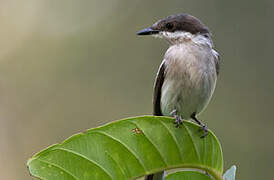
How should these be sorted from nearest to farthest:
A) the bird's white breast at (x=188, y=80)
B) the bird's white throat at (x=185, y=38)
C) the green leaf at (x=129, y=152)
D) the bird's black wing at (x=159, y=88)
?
the green leaf at (x=129, y=152) → the bird's white breast at (x=188, y=80) → the bird's black wing at (x=159, y=88) → the bird's white throat at (x=185, y=38)

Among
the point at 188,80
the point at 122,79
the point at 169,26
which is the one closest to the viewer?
the point at 188,80

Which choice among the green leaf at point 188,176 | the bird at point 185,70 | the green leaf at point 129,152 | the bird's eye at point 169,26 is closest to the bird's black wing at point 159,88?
the bird at point 185,70

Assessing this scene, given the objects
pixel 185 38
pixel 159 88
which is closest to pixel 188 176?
pixel 159 88

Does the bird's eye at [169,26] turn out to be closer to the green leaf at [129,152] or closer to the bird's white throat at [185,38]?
the bird's white throat at [185,38]

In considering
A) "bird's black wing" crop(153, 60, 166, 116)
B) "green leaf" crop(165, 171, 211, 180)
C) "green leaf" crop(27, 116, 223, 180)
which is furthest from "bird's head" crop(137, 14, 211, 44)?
"green leaf" crop(165, 171, 211, 180)

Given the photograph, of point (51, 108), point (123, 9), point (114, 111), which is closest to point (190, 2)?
point (123, 9)

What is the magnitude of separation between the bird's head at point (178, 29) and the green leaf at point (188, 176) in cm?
225

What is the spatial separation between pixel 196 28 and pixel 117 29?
16.9ft

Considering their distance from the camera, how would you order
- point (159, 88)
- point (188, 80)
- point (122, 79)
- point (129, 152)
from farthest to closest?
point (122, 79) → point (159, 88) → point (188, 80) → point (129, 152)

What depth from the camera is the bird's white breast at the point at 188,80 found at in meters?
3.85

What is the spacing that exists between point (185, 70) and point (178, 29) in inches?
25.5

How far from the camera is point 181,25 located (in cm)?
439

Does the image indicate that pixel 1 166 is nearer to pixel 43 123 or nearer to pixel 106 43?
pixel 43 123

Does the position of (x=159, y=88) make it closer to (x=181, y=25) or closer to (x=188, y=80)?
(x=188, y=80)
